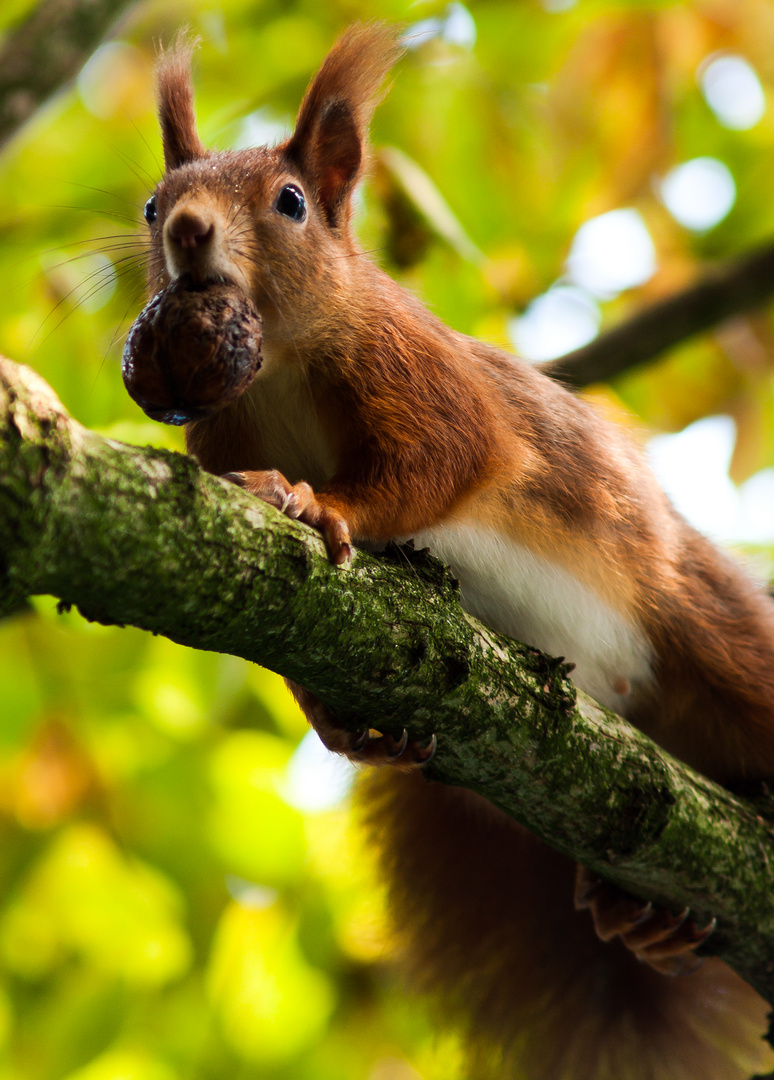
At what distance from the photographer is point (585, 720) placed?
5.69ft

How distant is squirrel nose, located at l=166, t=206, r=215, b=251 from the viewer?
4.97 feet

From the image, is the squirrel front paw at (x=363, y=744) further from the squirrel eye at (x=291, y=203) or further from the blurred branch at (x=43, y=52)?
the blurred branch at (x=43, y=52)

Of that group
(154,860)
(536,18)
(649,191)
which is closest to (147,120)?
(536,18)

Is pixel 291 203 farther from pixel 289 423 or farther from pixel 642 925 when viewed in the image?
pixel 642 925

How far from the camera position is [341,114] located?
2080 mm

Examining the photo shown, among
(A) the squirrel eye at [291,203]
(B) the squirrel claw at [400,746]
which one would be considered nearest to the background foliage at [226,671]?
(A) the squirrel eye at [291,203]

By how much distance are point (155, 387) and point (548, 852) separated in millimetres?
1642

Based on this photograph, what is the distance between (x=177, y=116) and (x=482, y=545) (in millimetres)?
1064

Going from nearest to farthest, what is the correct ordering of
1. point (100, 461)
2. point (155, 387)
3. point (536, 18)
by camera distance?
point (100, 461) → point (155, 387) → point (536, 18)

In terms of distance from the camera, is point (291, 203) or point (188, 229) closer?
point (188, 229)

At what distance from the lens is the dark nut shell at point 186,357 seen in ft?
4.61

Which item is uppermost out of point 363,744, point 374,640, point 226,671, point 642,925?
point 374,640

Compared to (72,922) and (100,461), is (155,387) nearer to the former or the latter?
(100,461)

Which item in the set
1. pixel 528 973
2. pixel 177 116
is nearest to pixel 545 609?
pixel 528 973
